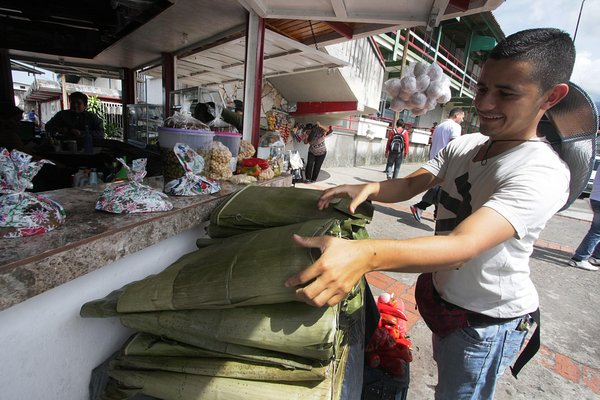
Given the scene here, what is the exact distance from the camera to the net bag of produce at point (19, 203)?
83 centimetres

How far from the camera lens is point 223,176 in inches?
69.4

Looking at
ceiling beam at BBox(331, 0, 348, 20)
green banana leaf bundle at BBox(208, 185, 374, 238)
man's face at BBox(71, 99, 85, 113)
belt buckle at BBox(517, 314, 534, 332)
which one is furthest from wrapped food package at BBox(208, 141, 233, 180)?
man's face at BBox(71, 99, 85, 113)

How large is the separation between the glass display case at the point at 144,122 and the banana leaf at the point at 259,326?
14.0 feet

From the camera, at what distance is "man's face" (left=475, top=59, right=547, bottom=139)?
86 cm

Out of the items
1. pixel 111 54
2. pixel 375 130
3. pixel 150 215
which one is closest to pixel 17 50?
pixel 111 54

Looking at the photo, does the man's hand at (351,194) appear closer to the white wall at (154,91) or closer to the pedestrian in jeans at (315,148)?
the pedestrian in jeans at (315,148)

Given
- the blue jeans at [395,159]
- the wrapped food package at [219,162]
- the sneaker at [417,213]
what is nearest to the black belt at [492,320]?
the wrapped food package at [219,162]

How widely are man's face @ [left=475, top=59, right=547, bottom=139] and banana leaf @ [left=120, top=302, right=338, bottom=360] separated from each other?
0.79 meters

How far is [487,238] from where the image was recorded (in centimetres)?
71

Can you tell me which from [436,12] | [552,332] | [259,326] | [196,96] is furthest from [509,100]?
[196,96]

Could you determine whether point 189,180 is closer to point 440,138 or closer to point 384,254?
point 384,254

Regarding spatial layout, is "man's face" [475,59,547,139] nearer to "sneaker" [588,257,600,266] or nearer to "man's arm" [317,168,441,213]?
"man's arm" [317,168,441,213]

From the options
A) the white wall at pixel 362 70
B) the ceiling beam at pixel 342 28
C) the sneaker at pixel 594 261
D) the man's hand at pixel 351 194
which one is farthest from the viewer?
the white wall at pixel 362 70

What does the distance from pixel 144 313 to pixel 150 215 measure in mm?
364
